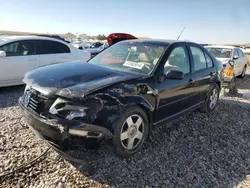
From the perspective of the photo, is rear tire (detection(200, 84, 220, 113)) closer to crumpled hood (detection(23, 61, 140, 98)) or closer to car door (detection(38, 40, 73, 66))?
crumpled hood (detection(23, 61, 140, 98))

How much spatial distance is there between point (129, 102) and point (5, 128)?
2.32 m

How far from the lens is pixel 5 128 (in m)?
3.84

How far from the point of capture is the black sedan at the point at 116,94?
8.59 feet

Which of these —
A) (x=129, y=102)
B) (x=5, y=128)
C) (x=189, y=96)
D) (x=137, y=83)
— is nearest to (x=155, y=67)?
(x=137, y=83)

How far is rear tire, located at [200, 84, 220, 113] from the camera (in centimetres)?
509

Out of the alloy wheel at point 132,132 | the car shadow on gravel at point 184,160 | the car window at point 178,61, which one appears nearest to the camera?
the car shadow on gravel at point 184,160

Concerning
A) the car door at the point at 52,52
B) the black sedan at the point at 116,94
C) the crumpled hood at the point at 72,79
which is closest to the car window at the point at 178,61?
the black sedan at the point at 116,94

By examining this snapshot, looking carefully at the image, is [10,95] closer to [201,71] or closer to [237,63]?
[201,71]

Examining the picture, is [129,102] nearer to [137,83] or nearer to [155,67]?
[137,83]

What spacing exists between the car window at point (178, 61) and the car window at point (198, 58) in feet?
0.96

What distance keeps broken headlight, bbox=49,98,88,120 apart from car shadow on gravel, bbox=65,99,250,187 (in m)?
0.79

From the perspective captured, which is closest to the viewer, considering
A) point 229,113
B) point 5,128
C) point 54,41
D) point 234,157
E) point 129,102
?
point 129,102

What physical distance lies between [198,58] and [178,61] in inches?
32.2

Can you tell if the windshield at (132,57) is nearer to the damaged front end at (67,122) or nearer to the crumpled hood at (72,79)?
the crumpled hood at (72,79)
